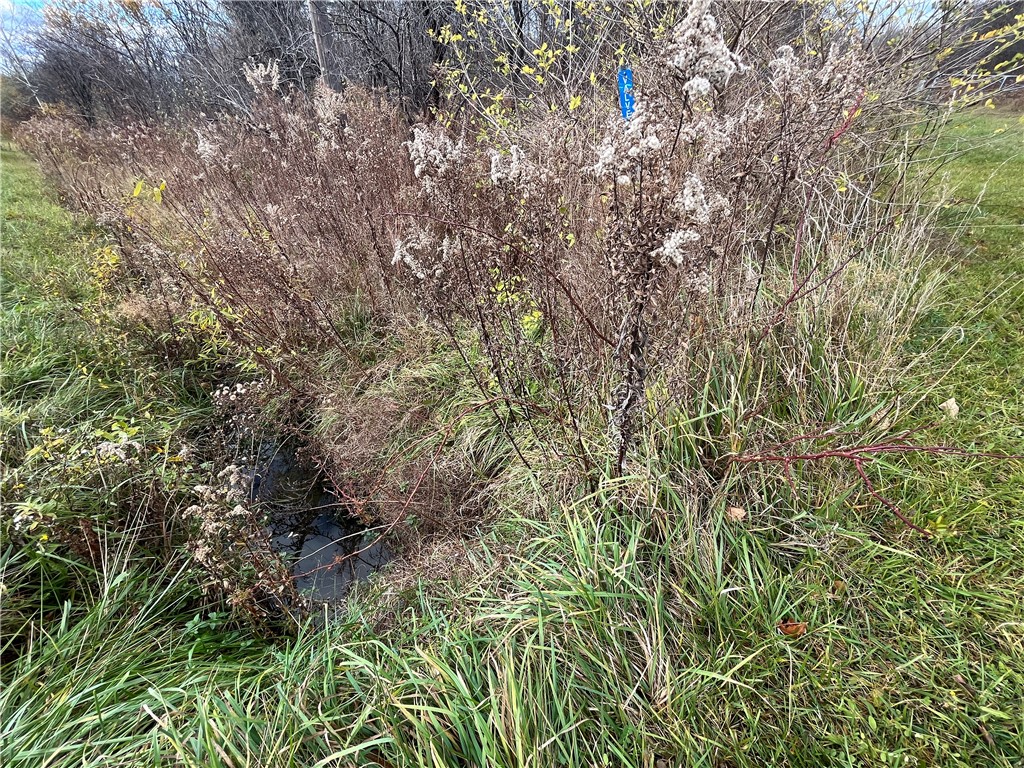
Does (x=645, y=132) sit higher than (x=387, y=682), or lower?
higher

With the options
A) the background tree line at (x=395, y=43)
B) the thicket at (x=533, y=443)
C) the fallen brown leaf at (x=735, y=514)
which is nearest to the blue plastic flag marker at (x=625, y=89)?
the thicket at (x=533, y=443)

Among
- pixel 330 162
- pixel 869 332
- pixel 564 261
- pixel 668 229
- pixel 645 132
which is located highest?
pixel 330 162

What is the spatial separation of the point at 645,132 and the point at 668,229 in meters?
0.27

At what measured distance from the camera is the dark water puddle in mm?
2783

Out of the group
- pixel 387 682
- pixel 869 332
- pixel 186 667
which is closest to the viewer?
pixel 387 682

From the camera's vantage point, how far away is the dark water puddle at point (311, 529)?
9.13 feet

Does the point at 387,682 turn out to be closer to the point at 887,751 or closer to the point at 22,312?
the point at 887,751

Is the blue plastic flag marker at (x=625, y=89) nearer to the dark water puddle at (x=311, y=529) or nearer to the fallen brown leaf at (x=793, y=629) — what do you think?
the fallen brown leaf at (x=793, y=629)

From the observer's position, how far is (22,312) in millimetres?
4062

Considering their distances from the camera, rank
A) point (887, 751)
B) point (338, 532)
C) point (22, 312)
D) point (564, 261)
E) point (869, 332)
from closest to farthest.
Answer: point (887, 751)
point (869, 332)
point (564, 261)
point (338, 532)
point (22, 312)

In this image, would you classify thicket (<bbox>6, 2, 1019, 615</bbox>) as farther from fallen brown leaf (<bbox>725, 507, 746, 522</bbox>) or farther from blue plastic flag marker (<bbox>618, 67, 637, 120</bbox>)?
blue plastic flag marker (<bbox>618, 67, 637, 120</bbox>)

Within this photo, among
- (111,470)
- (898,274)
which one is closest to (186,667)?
(111,470)

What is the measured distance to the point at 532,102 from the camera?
5.06 metres

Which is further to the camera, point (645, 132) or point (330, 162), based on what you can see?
point (330, 162)
